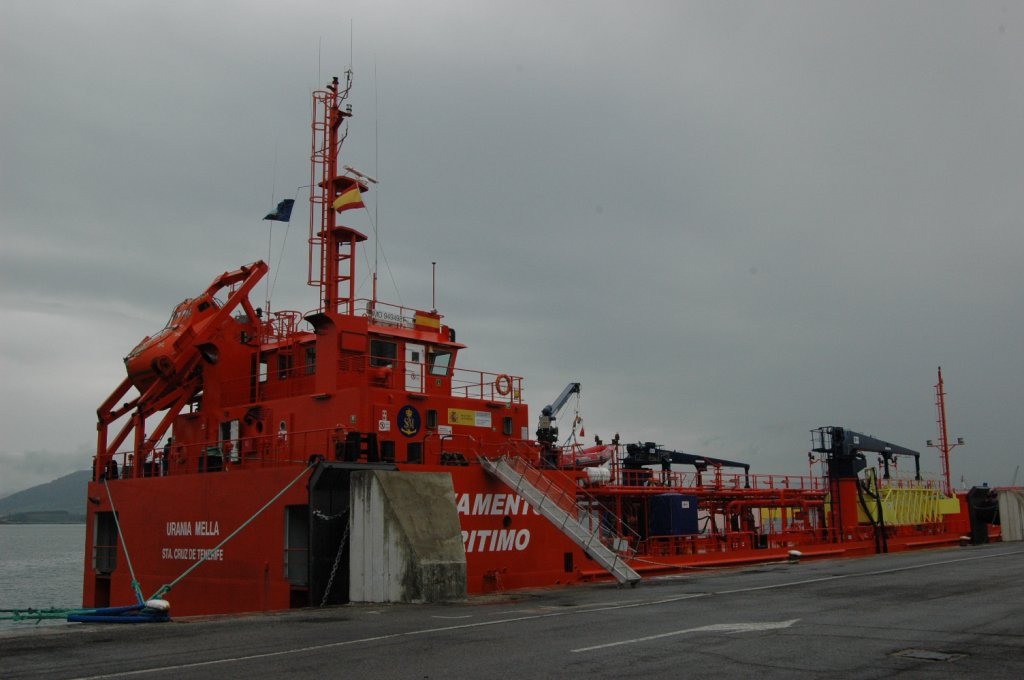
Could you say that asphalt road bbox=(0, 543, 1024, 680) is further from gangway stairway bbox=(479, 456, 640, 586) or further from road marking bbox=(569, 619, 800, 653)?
gangway stairway bbox=(479, 456, 640, 586)

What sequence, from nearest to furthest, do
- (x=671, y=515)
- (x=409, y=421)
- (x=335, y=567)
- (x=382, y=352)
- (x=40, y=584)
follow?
(x=335, y=567) → (x=409, y=421) → (x=382, y=352) → (x=671, y=515) → (x=40, y=584)

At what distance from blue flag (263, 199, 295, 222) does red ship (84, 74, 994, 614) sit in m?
2.03

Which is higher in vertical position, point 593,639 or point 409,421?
point 409,421

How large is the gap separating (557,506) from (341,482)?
494 cm

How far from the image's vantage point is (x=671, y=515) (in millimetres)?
26562

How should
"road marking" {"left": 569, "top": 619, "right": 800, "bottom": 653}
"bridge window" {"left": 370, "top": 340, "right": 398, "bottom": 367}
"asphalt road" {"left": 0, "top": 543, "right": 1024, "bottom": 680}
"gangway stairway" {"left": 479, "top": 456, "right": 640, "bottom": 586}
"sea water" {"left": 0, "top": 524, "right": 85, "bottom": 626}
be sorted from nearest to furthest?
"asphalt road" {"left": 0, "top": 543, "right": 1024, "bottom": 680} → "road marking" {"left": 569, "top": 619, "right": 800, "bottom": 653} → "gangway stairway" {"left": 479, "top": 456, "right": 640, "bottom": 586} → "bridge window" {"left": 370, "top": 340, "right": 398, "bottom": 367} → "sea water" {"left": 0, "top": 524, "right": 85, "bottom": 626}

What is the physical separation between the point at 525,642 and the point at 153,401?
1918 cm

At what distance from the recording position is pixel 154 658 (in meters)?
10.3

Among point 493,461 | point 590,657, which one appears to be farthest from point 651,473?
point 590,657

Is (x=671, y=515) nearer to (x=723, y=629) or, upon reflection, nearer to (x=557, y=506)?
(x=557, y=506)

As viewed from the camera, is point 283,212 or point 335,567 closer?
point 335,567

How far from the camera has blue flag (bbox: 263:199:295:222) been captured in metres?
28.0

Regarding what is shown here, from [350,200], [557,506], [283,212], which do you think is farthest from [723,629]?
[283,212]

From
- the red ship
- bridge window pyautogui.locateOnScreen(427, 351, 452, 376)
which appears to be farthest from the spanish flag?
bridge window pyautogui.locateOnScreen(427, 351, 452, 376)
